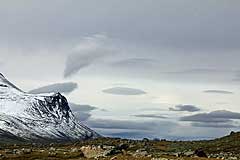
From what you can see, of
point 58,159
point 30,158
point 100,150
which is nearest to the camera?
point 100,150

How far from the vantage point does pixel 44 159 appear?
143 meters

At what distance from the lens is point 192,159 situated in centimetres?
9225

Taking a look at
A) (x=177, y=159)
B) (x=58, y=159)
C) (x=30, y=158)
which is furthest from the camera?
(x=30, y=158)

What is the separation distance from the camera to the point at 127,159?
92.1 meters

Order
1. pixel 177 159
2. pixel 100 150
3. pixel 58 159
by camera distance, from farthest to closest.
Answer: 1. pixel 58 159
2. pixel 100 150
3. pixel 177 159

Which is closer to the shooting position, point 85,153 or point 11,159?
point 85,153

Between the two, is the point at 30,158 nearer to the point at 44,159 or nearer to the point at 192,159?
the point at 44,159

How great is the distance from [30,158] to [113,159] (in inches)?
2583

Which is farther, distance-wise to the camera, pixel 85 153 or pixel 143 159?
pixel 85 153

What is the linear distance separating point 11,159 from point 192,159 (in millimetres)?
70398

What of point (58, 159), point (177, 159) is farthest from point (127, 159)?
point (58, 159)

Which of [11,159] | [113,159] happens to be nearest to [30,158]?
[11,159]

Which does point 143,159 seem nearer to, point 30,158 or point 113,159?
point 113,159

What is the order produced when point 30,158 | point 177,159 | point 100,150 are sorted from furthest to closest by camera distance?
point 30,158 < point 100,150 < point 177,159
